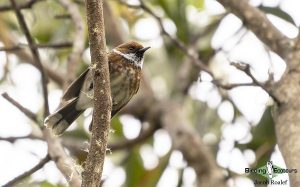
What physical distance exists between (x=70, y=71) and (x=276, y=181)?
1572mm

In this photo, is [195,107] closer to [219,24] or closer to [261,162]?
[219,24]

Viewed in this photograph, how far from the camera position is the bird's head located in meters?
4.49

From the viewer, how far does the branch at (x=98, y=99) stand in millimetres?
2674

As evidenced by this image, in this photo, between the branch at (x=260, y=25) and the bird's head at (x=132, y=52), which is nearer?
the branch at (x=260, y=25)

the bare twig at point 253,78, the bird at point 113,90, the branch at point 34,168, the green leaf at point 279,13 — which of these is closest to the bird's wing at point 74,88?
the bird at point 113,90

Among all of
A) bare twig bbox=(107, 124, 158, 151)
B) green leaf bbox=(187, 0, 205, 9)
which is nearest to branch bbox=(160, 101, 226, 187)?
bare twig bbox=(107, 124, 158, 151)

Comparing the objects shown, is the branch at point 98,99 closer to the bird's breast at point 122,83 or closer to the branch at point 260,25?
the bird's breast at point 122,83

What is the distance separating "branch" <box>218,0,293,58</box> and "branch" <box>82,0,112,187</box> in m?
1.61

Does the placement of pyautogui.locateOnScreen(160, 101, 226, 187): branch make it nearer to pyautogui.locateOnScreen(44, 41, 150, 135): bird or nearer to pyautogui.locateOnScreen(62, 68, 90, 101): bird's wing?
pyautogui.locateOnScreen(44, 41, 150, 135): bird

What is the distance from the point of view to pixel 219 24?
6094mm

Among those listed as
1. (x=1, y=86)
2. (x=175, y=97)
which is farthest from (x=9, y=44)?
(x=175, y=97)

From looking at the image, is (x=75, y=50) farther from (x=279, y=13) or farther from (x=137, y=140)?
(x=137, y=140)

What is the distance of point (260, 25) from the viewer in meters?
4.09

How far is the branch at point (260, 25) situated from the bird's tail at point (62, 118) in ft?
4.11
